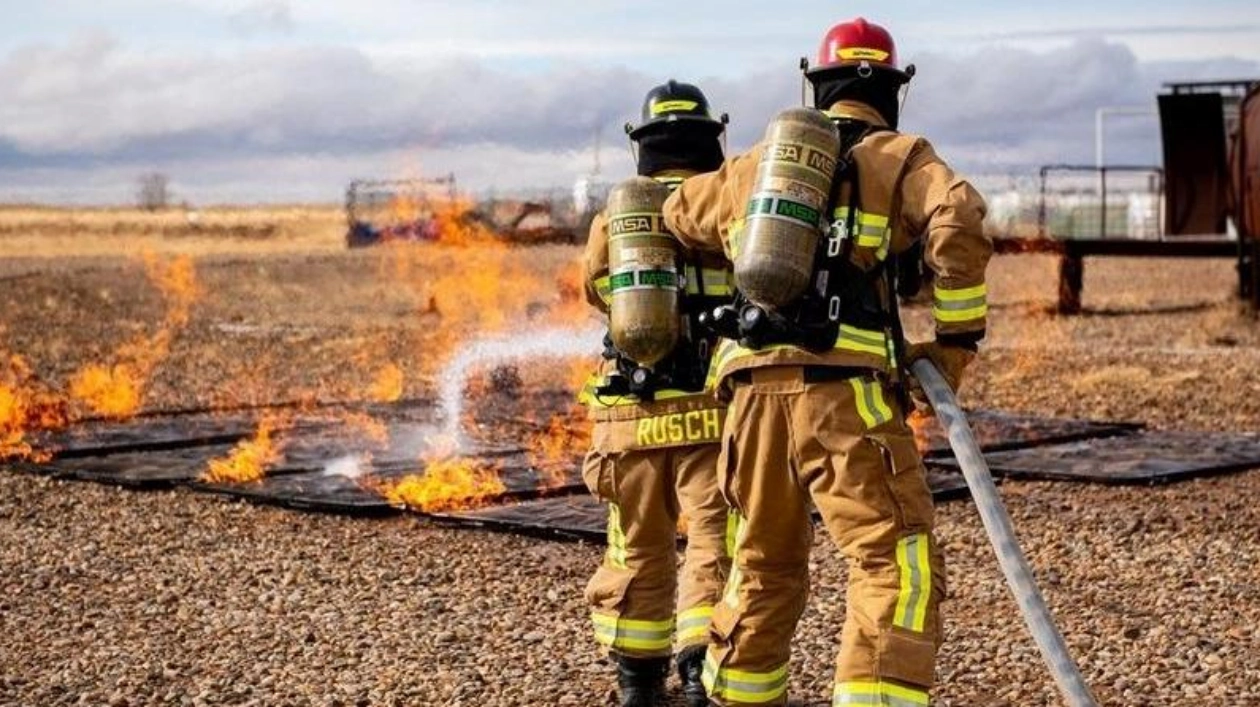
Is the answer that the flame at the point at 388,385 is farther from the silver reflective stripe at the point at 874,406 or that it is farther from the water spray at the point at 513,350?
the silver reflective stripe at the point at 874,406

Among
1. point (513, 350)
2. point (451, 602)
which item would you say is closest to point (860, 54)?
point (451, 602)

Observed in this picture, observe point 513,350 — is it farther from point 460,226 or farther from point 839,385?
point 460,226

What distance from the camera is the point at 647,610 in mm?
5578

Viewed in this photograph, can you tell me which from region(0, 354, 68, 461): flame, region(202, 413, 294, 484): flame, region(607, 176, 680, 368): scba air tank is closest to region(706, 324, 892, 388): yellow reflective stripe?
region(607, 176, 680, 368): scba air tank

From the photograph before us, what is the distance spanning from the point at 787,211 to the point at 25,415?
29.6 ft

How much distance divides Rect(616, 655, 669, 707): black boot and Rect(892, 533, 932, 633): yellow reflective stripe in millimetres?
1225

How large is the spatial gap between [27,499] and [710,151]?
5.46 metres

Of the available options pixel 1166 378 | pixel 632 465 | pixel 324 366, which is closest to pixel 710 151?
pixel 632 465

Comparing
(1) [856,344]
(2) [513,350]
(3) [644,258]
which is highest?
(3) [644,258]

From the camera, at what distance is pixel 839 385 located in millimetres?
4785

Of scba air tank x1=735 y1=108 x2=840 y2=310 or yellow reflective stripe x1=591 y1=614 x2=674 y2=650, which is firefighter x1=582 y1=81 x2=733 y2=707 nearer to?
yellow reflective stripe x1=591 y1=614 x2=674 y2=650

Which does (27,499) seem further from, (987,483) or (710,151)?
(987,483)

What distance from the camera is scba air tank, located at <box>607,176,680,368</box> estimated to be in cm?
546

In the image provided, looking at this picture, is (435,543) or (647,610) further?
(435,543)
